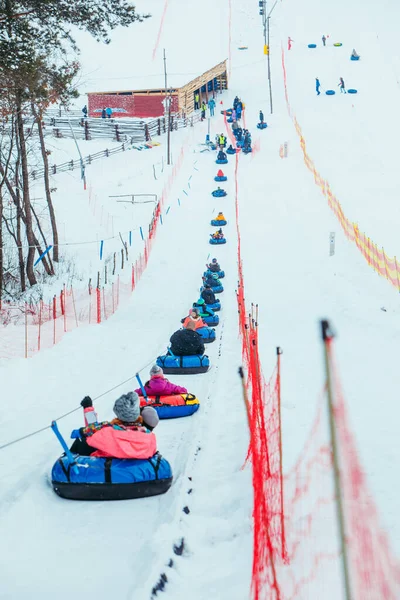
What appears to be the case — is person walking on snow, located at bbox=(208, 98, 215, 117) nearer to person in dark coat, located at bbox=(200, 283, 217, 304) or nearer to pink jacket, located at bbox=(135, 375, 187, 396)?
person in dark coat, located at bbox=(200, 283, 217, 304)

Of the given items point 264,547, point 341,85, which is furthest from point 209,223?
point 341,85

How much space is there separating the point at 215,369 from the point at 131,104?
38127 mm

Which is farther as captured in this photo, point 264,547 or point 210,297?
point 210,297

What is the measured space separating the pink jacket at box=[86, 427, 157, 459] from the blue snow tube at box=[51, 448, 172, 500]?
0.07 m

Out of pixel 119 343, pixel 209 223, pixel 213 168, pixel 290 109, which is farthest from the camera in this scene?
pixel 290 109

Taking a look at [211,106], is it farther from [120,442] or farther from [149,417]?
[120,442]

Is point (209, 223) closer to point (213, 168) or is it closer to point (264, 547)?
point (213, 168)

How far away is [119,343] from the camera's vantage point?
13.7 meters

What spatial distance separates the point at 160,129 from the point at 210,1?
1414 inches

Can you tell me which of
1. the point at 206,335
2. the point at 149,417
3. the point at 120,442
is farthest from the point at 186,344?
the point at 120,442

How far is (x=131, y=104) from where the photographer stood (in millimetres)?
45625

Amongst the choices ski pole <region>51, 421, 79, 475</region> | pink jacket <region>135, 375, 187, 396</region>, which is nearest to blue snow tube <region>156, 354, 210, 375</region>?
pink jacket <region>135, 375, 187, 396</region>

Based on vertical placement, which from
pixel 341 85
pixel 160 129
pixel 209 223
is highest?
pixel 341 85

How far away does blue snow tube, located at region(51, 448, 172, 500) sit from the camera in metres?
6.11
